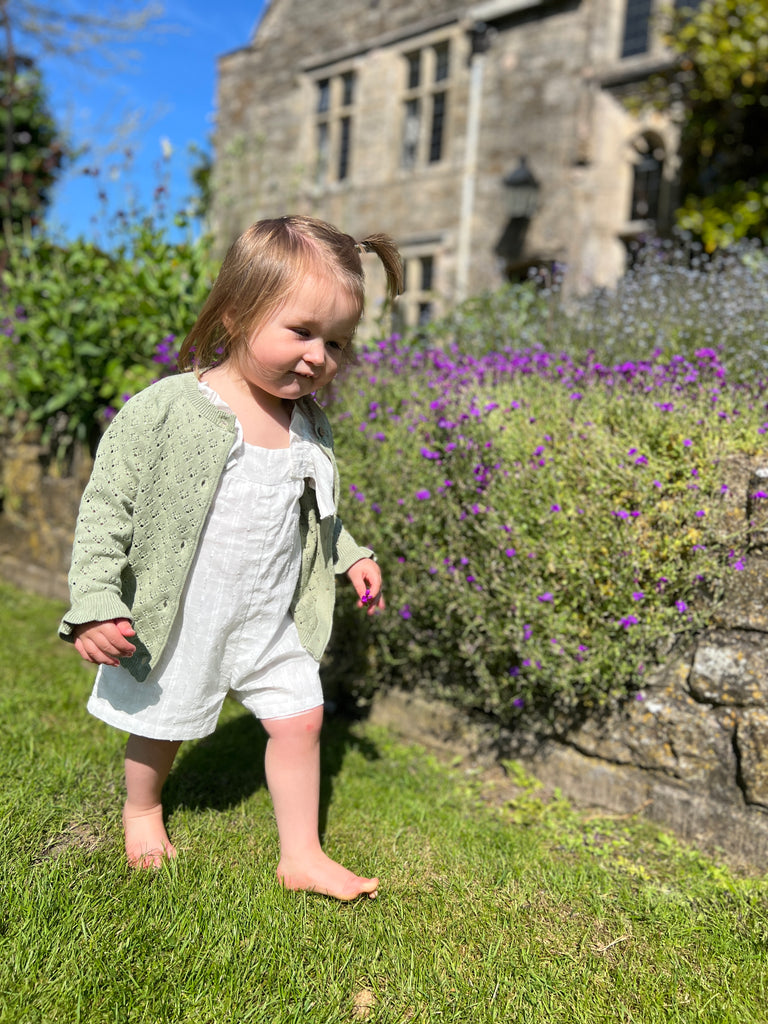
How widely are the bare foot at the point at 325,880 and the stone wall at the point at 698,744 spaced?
973mm

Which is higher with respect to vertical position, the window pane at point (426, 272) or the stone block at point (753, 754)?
the window pane at point (426, 272)

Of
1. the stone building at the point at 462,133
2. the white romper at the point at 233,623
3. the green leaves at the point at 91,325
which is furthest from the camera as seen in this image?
the stone building at the point at 462,133

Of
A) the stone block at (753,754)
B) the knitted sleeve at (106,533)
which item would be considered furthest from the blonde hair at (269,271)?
the stone block at (753,754)

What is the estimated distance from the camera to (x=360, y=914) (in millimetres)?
1928

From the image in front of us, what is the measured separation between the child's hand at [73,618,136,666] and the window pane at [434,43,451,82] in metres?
11.2

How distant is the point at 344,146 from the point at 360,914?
1276 cm

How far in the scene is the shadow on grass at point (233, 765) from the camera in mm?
2441

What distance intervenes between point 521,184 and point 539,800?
8349mm

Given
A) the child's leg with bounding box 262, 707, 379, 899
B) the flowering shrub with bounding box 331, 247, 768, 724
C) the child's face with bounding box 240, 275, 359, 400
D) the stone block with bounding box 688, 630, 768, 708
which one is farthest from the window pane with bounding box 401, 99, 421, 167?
the child's leg with bounding box 262, 707, 379, 899

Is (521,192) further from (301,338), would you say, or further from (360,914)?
(360,914)

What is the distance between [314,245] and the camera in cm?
190

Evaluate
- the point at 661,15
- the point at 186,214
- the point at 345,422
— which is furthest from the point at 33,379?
the point at 661,15

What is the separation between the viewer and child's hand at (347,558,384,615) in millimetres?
2244

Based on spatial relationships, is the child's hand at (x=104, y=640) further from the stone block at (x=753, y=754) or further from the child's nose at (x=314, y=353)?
the stone block at (x=753, y=754)
